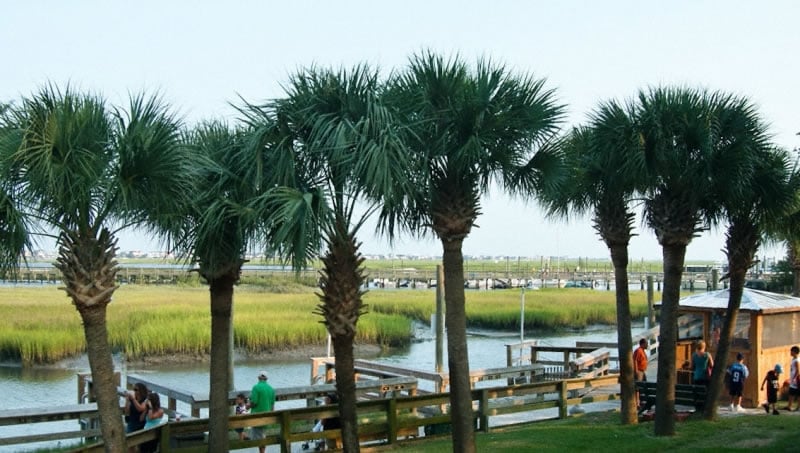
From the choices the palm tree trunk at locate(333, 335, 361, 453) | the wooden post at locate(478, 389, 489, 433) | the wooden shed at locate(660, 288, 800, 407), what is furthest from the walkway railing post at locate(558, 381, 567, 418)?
the palm tree trunk at locate(333, 335, 361, 453)

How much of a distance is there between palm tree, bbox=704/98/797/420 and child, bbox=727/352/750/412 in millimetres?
1287

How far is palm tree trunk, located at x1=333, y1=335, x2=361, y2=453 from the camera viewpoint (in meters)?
12.1

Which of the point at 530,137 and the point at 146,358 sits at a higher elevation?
the point at 530,137

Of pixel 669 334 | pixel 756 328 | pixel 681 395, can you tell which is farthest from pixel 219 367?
pixel 756 328

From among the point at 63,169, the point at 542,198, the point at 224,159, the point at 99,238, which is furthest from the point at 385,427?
the point at 63,169

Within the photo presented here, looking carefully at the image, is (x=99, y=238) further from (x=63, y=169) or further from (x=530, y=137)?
(x=530, y=137)

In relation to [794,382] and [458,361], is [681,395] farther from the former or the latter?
[458,361]

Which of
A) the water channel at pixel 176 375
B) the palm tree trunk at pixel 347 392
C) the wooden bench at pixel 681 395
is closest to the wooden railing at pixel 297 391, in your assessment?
the palm tree trunk at pixel 347 392

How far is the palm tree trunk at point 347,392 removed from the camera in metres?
12.1

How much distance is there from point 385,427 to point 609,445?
3.85m

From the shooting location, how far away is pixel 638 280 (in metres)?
138

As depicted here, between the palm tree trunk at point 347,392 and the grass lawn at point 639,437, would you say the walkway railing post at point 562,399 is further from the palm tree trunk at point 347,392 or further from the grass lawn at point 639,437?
the palm tree trunk at point 347,392

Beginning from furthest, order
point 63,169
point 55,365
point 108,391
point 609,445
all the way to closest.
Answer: point 55,365 → point 609,445 → point 108,391 → point 63,169

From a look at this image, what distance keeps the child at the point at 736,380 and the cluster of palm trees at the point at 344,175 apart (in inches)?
122
